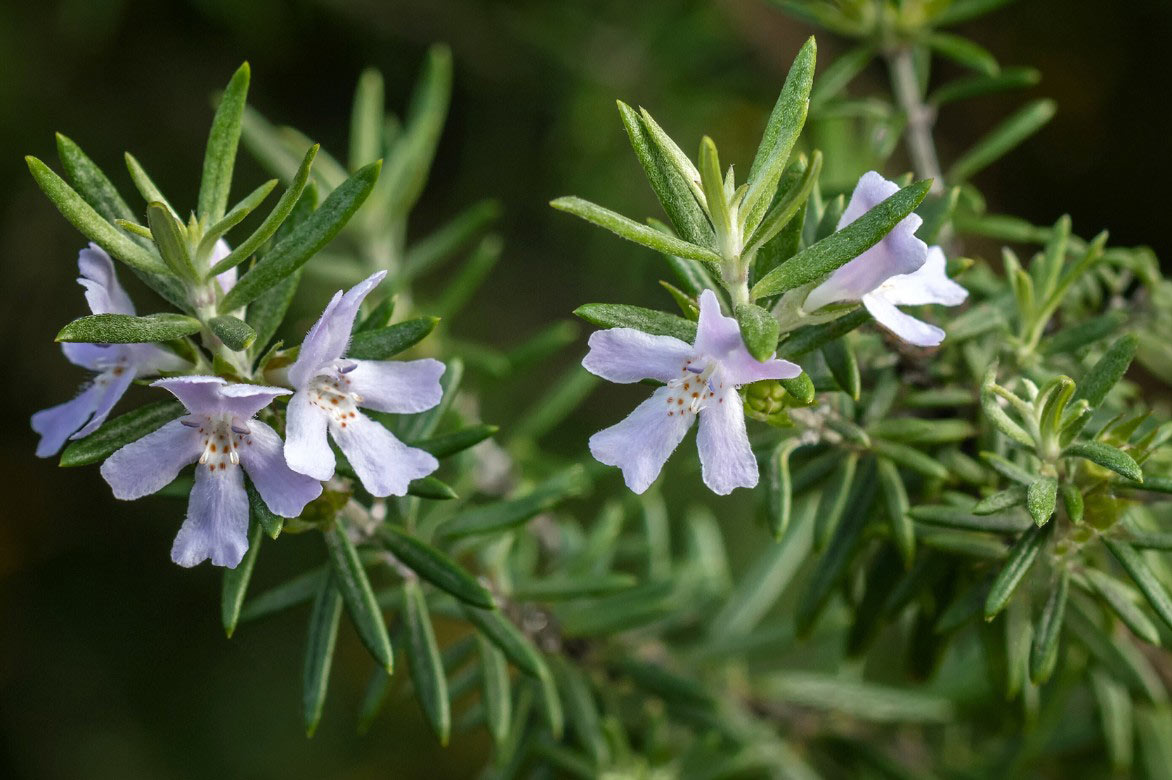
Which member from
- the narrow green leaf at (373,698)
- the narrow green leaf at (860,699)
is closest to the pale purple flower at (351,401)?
the narrow green leaf at (373,698)

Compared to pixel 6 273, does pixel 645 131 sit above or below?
above

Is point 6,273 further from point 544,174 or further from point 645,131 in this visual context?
point 645,131

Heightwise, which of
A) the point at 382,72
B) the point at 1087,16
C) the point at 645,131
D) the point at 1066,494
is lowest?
the point at 1066,494

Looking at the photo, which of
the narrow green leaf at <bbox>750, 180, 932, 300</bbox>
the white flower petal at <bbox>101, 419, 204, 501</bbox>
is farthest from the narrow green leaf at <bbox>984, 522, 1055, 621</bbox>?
the white flower petal at <bbox>101, 419, 204, 501</bbox>

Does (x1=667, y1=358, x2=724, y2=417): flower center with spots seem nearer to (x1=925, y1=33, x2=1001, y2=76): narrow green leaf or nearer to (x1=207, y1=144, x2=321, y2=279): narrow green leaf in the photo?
(x1=207, y1=144, x2=321, y2=279): narrow green leaf

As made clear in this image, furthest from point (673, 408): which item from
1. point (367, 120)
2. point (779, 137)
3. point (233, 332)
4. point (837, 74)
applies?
point (367, 120)

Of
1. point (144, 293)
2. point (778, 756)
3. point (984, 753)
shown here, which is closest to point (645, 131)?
point (778, 756)

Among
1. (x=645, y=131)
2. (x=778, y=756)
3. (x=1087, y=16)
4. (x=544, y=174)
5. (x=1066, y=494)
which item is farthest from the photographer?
(x=544, y=174)

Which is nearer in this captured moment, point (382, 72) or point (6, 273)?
point (6, 273)
